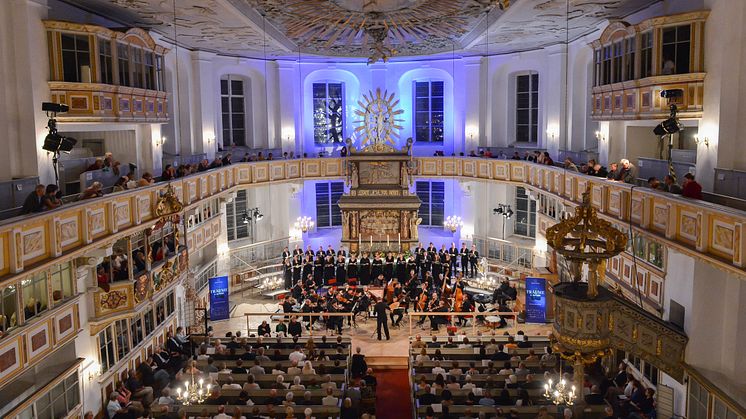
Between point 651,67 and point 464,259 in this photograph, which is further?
point 464,259

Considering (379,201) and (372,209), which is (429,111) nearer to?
(379,201)

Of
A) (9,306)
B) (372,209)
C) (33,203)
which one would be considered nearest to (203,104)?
(372,209)

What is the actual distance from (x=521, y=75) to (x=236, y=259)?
15.8m

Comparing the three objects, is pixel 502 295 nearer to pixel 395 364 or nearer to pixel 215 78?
pixel 395 364

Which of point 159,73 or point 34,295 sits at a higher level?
point 159,73

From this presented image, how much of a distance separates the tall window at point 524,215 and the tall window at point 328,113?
9.54 metres

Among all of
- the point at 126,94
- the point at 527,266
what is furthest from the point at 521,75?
the point at 126,94

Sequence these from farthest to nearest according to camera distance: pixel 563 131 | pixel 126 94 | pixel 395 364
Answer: pixel 563 131, pixel 395 364, pixel 126 94

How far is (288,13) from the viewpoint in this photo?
21.2 m

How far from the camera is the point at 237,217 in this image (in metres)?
29.7

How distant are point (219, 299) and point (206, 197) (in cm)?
345

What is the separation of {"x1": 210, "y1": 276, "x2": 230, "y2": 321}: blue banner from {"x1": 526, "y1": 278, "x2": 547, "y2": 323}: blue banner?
1005 centimetres

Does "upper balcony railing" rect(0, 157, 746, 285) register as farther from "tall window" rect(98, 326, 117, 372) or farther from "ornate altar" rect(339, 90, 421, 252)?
"ornate altar" rect(339, 90, 421, 252)

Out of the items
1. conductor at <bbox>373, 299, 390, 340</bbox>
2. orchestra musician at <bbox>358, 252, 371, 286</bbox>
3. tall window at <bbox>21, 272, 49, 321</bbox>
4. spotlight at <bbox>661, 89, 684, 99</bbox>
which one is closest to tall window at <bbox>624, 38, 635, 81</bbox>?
spotlight at <bbox>661, 89, 684, 99</bbox>
